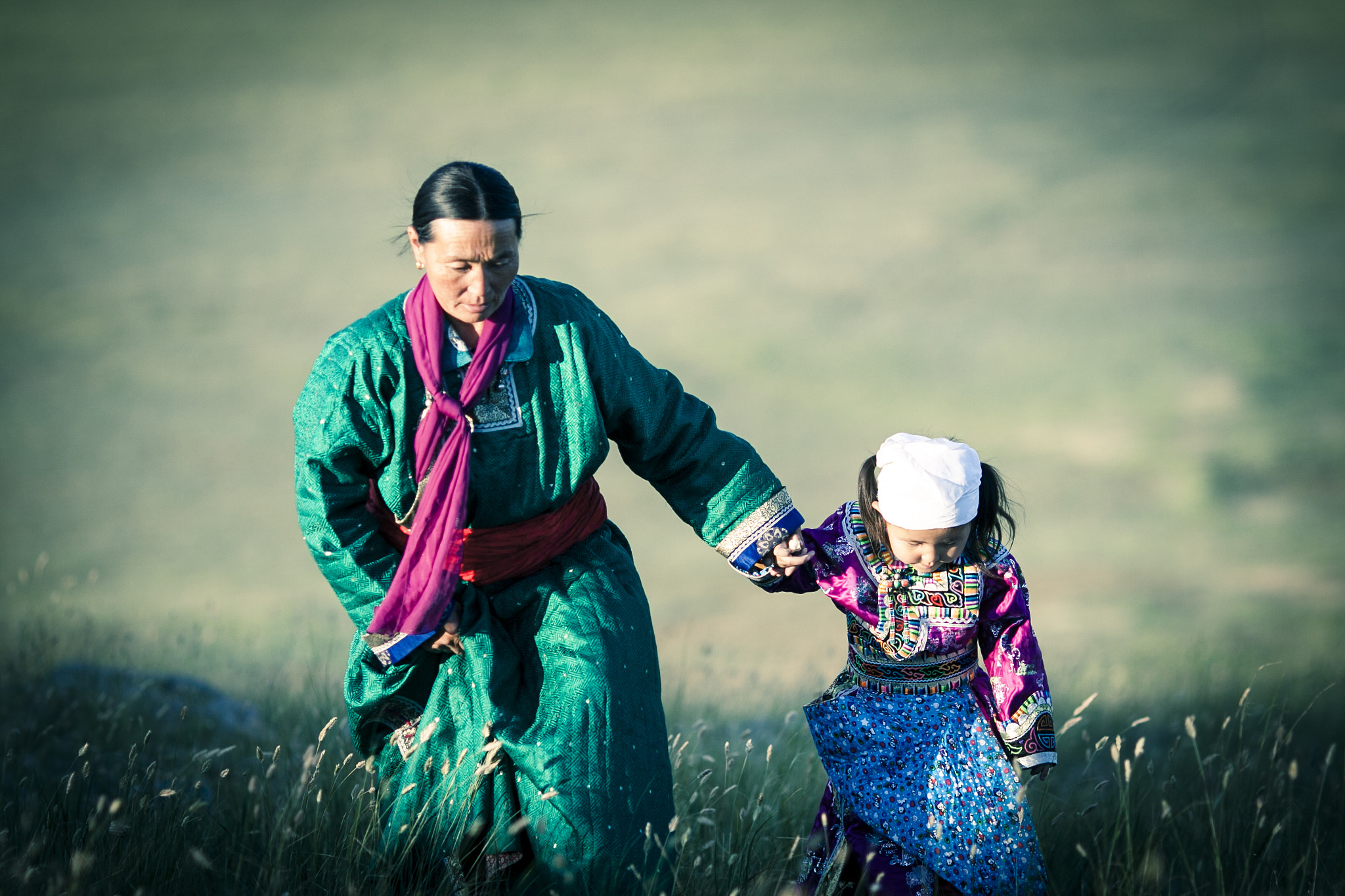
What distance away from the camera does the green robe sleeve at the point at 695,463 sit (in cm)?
311

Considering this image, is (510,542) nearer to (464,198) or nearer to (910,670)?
(464,198)

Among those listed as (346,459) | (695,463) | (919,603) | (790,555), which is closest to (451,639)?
(346,459)

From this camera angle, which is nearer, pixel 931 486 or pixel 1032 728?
pixel 931 486

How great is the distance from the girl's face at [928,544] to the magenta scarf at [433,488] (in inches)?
42.3

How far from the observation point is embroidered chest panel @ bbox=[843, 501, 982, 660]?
3020 mm

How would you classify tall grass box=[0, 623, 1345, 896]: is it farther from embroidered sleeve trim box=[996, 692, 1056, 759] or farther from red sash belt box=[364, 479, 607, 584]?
red sash belt box=[364, 479, 607, 584]

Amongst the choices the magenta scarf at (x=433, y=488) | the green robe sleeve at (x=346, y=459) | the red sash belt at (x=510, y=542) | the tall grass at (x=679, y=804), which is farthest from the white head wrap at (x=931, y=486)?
the green robe sleeve at (x=346, y=459)

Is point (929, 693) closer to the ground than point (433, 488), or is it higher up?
closer to the ground

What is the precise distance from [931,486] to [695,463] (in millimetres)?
665

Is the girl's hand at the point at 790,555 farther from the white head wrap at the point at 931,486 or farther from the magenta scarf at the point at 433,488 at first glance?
the magenta scarf at the point at 433,488

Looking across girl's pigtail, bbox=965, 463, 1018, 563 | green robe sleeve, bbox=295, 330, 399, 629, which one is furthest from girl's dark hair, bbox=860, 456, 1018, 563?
green robe sleeve, bbox=295, 330, 399, 629

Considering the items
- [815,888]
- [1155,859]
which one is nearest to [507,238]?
[815,888]

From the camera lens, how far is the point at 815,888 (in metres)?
3.12

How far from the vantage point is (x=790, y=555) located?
3.15 metres
